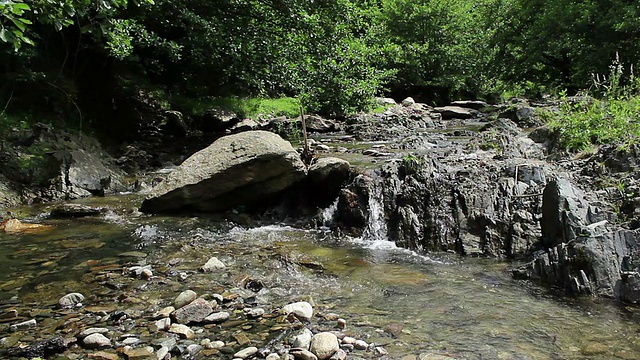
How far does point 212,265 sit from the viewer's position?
593cm

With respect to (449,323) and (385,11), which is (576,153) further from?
(385,11)

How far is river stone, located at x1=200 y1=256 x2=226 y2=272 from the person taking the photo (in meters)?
5.84

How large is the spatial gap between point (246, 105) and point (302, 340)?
15.7 m

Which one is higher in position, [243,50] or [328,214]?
[243,50]

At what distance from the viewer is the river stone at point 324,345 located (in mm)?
3688

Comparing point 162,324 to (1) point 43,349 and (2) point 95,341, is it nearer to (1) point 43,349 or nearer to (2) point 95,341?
(2) point 95,341

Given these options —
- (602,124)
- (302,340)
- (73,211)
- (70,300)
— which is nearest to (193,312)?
(302,340)

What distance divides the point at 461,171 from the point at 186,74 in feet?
40.5

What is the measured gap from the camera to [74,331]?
413 cm

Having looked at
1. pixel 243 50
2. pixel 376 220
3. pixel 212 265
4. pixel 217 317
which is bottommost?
pixel 217 317

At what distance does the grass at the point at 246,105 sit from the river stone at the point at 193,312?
43.3 ft

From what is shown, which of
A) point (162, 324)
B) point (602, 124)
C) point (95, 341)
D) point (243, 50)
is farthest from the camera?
point (243, 50)

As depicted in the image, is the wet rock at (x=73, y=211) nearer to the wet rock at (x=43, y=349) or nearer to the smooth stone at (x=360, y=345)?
the wet rock at (x=43, y=349)

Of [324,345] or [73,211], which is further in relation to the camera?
[73,211]
